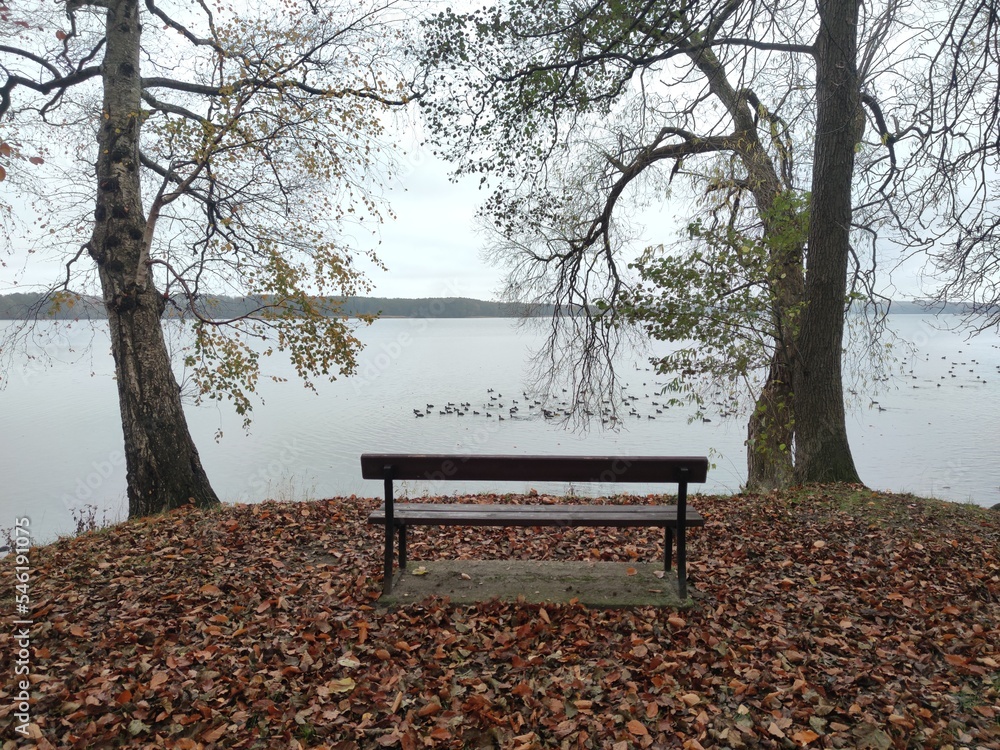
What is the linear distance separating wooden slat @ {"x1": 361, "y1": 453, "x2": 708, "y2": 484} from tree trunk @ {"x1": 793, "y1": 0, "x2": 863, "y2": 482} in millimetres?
4449

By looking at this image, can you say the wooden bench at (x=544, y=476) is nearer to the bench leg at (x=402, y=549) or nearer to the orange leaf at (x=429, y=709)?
the bench leg at (x=402, y=549)

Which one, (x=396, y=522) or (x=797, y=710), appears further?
(x=396, y=522)

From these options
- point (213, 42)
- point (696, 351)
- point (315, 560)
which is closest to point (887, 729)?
point (315, 560)

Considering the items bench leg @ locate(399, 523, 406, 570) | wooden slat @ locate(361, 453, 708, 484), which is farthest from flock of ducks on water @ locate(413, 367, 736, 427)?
wooden slat @ locate(361, 453, 708, 484)

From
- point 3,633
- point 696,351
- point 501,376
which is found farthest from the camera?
point 501,376

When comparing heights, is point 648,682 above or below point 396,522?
below

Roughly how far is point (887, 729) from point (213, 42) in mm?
9576

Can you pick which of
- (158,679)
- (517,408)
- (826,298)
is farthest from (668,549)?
(517,408)

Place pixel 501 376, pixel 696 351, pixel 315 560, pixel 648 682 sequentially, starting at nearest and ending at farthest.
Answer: pixel 648 682 → pixel 315 560 → pixel 696 351 → pixel 501 376

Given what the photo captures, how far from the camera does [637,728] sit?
2.91m

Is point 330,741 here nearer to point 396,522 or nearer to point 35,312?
point 396,522

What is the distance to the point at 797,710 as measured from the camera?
9.95 feet

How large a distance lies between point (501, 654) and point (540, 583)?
32.4 inches

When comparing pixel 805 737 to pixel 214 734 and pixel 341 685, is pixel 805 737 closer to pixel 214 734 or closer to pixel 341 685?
pixel 341 685
